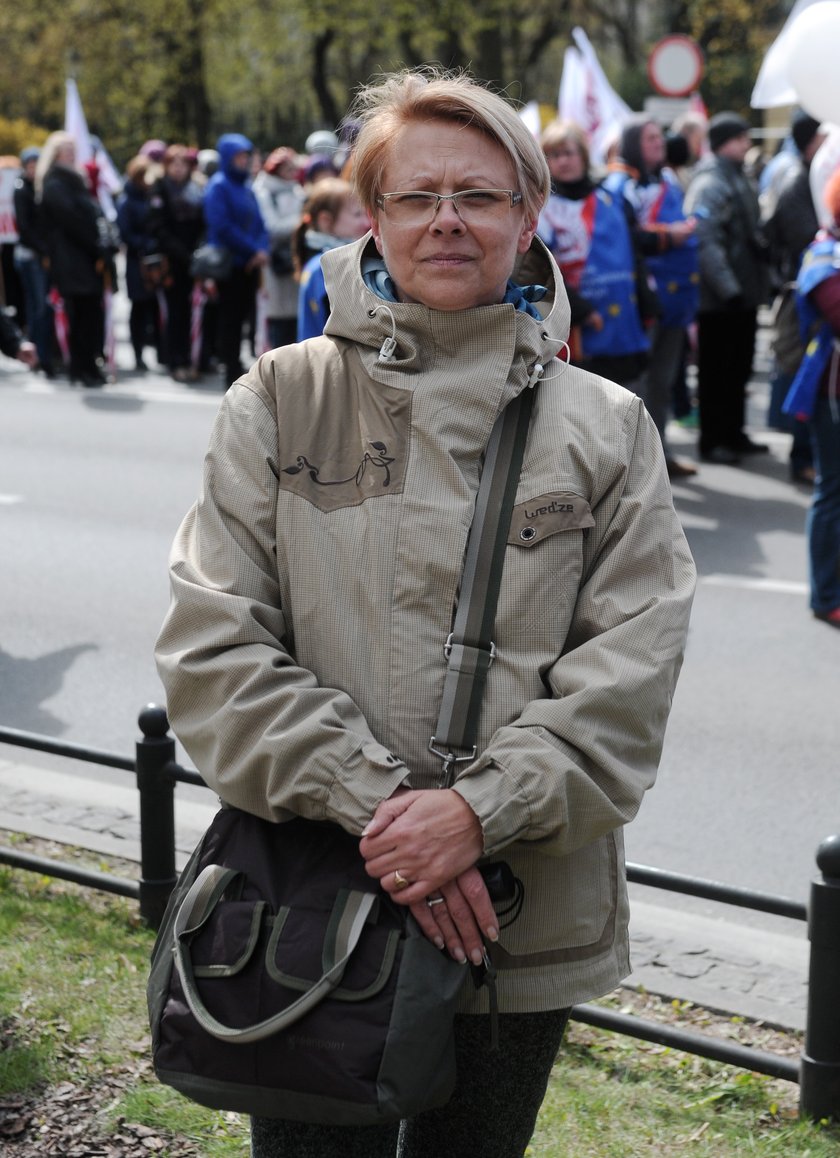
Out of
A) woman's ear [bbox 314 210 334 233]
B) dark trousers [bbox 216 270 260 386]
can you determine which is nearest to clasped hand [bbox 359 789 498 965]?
woman's ear [bbox 314 210 334 233]

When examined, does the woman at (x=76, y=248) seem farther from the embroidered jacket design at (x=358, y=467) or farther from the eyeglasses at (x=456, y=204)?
the embroidered jacket design at (x=358, y=467)

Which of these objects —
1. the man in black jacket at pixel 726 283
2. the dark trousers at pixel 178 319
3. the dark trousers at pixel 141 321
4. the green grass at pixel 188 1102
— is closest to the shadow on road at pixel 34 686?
the green grass at pixel 188 1102

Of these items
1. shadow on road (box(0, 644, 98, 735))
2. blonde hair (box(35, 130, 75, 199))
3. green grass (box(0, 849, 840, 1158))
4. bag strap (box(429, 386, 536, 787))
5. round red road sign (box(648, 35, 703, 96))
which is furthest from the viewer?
round red road sign (box(648, 35, 703, 96))

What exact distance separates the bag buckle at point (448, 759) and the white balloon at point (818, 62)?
708 cm

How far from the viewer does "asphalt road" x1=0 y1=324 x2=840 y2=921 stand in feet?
17.2

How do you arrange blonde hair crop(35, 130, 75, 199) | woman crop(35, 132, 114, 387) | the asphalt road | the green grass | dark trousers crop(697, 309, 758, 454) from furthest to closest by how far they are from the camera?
woman crop(35, 132, 114, 387) → blonde hair crop(35, 130, 75, 199) → dark trousers crop(697, 309, 758, 454) → the asphalt road → the green grass

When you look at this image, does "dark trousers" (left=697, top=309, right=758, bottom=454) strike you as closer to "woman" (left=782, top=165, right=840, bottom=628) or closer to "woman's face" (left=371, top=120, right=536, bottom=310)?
"woman" (left=782, top=165, right=840, bottom=628)

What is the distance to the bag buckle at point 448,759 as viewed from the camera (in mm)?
2094

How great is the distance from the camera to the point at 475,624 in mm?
2098

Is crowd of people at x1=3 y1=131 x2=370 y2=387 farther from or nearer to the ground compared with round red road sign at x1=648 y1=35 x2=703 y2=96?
nearer to the ground

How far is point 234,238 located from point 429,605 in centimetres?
1211

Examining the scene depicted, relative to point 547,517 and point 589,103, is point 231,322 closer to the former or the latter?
point 589,103

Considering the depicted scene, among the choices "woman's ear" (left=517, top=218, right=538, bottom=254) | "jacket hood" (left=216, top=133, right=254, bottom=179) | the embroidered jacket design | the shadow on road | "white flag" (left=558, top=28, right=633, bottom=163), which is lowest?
the shadow on road

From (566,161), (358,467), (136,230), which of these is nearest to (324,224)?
(566,161)
